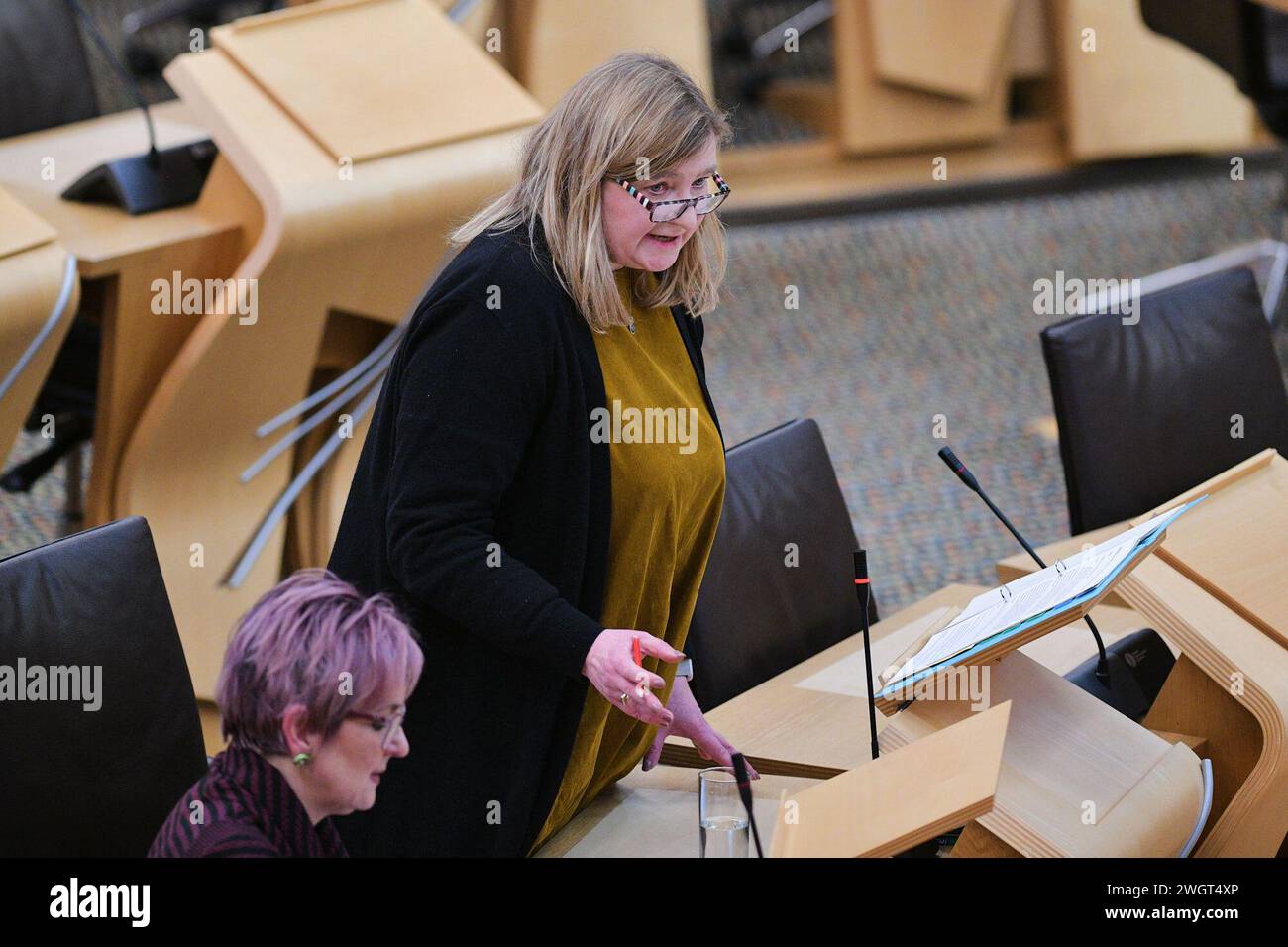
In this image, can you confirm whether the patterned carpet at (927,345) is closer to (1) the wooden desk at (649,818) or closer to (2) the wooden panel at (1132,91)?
(2) the wooden panel at (1132,91)

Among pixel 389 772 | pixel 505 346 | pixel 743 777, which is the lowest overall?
pixel 389 772

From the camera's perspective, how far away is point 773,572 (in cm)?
264

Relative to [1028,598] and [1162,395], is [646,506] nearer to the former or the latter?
[1028,598]

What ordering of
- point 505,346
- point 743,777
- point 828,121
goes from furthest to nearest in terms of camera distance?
point 828,121 < point 505,346 < point 743,777

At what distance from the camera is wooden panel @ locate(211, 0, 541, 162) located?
3.17m

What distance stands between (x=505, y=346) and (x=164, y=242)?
158cm

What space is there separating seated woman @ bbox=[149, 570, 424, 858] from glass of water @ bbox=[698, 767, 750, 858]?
373 millimetres

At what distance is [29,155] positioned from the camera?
356cm

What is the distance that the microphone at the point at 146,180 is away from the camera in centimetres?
323

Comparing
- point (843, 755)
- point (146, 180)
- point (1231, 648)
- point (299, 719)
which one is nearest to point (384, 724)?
point (299, 719)
